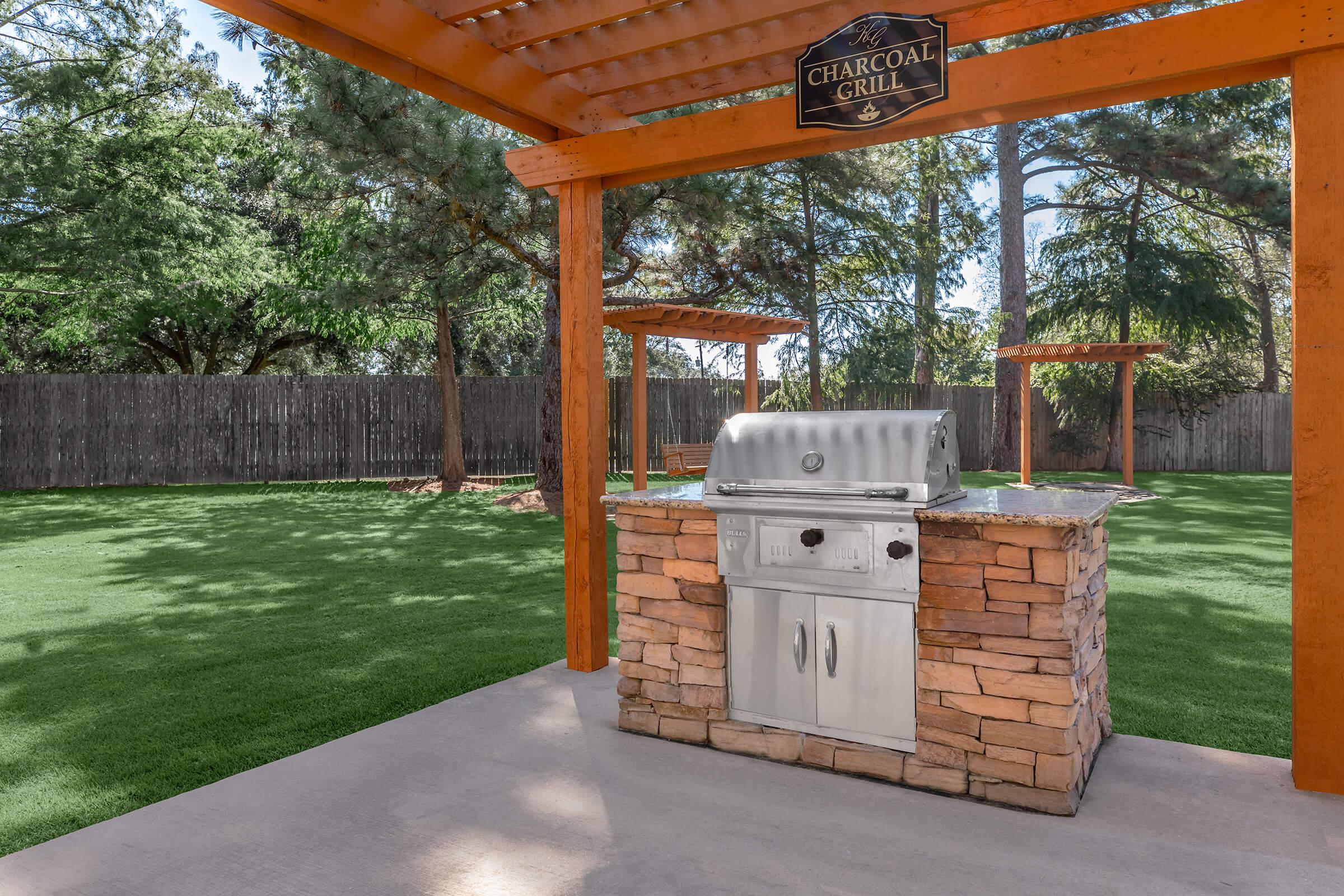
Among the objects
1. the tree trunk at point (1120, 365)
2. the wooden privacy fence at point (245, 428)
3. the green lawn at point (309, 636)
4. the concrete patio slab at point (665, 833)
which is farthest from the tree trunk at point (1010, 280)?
the concrete patio slab at point (665, 833)

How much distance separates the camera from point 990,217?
1842cm

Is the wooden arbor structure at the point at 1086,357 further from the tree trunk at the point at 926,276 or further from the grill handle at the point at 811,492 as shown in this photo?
the grill handle at the point at 811,492

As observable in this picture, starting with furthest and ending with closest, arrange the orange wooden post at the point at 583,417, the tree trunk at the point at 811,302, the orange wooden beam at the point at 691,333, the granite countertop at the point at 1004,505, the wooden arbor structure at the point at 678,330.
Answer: the tree trunk at the point at 811,302 < the orange wooden beam at the point at 691,333 < the wooden arbor structure at the point at 678,330 < the orange wooden post at the point at 583,417 < the granite countertop at the point at 1004,505

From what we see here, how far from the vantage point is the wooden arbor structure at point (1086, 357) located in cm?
989

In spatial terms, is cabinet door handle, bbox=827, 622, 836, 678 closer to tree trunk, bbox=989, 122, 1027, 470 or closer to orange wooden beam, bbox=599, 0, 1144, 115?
orange wooden beam, bbox=599, 0, 1144, 115

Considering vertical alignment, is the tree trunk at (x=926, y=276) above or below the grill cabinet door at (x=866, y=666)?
above

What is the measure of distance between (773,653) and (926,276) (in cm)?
1112

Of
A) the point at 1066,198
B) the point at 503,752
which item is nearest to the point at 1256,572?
the point at 503,752

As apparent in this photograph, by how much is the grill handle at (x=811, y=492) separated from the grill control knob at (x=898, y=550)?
0.47 ft

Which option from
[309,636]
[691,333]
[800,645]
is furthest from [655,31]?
[691,333]

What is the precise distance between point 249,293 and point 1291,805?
55.9 feet

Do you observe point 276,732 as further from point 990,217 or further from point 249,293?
point 990,217

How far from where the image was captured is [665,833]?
7.75ft

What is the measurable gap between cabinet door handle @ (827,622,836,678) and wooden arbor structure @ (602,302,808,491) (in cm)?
439
